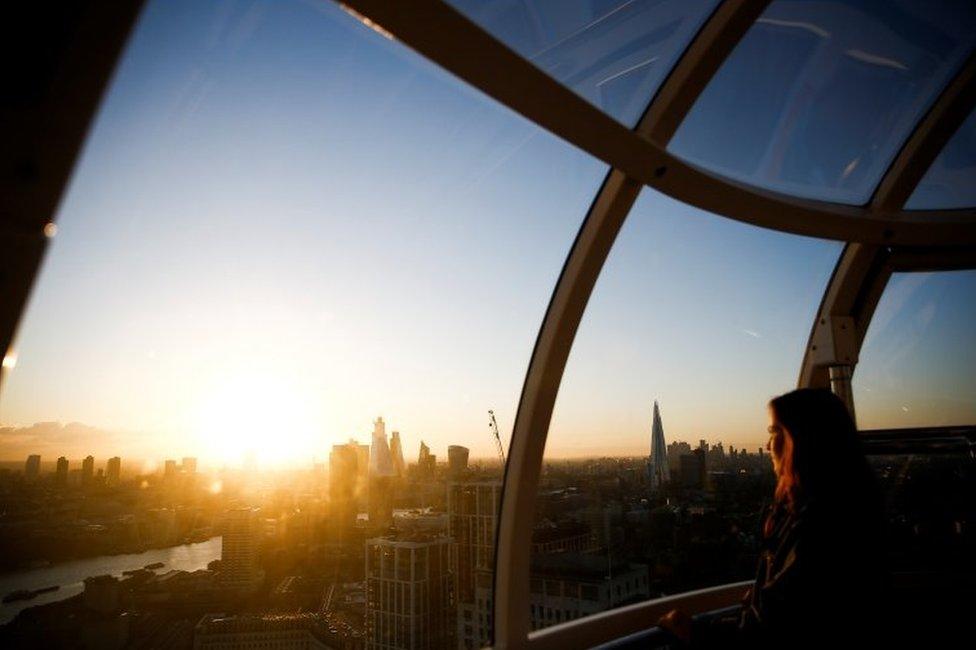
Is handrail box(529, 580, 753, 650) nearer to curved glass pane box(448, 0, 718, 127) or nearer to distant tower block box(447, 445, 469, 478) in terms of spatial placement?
distant tower block box(447, 445, 469, 478)

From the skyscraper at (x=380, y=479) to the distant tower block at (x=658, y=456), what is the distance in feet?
6.17

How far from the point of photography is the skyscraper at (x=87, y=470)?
1878 millimetres

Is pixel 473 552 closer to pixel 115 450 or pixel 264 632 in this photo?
pixel 264 632

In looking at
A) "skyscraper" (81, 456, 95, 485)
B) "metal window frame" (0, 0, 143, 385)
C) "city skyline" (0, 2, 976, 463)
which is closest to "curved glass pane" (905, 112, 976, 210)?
"city skyline" (0, 2, 976, 463)

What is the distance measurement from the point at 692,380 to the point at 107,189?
3.81m

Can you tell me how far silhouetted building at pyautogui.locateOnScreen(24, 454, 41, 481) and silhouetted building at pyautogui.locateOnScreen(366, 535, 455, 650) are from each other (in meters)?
1.76

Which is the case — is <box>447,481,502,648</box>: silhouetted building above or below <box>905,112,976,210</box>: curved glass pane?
below

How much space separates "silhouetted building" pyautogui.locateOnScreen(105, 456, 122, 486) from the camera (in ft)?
6.36

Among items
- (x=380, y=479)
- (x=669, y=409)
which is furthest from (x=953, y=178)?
(x=380, y=479)

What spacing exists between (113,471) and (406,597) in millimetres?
1792

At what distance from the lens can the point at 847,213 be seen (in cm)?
337

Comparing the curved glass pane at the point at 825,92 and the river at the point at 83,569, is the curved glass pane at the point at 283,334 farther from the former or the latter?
the curved glass pane at the point at 825,92

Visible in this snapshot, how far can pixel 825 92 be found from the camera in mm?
3215

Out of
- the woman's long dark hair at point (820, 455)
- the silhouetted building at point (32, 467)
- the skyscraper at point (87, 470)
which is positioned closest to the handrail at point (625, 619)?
the woman's long dark hair at point (820, 455)
